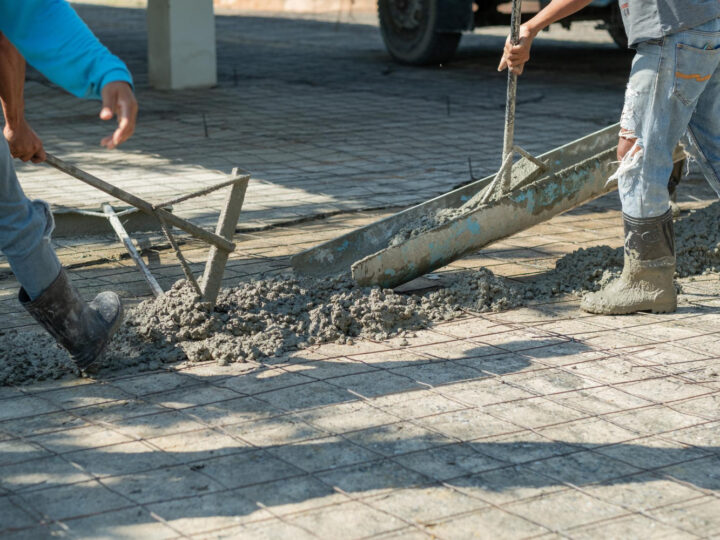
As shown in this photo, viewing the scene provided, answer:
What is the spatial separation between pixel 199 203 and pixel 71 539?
12.6 ft

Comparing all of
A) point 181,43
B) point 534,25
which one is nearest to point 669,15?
point 534,25

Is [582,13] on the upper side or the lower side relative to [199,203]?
upper

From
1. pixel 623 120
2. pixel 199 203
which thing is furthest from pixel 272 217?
pixel 623 120

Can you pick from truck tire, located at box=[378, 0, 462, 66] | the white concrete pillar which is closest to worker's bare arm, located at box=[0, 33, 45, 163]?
the white concrete pillar

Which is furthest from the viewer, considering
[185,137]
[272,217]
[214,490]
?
[185,137]

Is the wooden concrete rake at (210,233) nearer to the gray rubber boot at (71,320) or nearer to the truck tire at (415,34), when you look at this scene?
the gray rubber boot at (71,320)

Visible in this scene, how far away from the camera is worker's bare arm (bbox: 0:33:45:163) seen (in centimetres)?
318

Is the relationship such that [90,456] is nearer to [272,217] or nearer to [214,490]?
[214,490]

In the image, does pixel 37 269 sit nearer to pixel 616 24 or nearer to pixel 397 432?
pixel 397 432

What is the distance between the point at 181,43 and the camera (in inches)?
423

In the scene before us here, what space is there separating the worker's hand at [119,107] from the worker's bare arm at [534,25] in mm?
1693

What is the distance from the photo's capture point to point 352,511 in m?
2.54

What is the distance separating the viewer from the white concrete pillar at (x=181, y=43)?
34.8ft

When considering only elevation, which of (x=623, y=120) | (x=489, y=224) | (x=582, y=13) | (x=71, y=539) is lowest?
(x=71, y=539)
